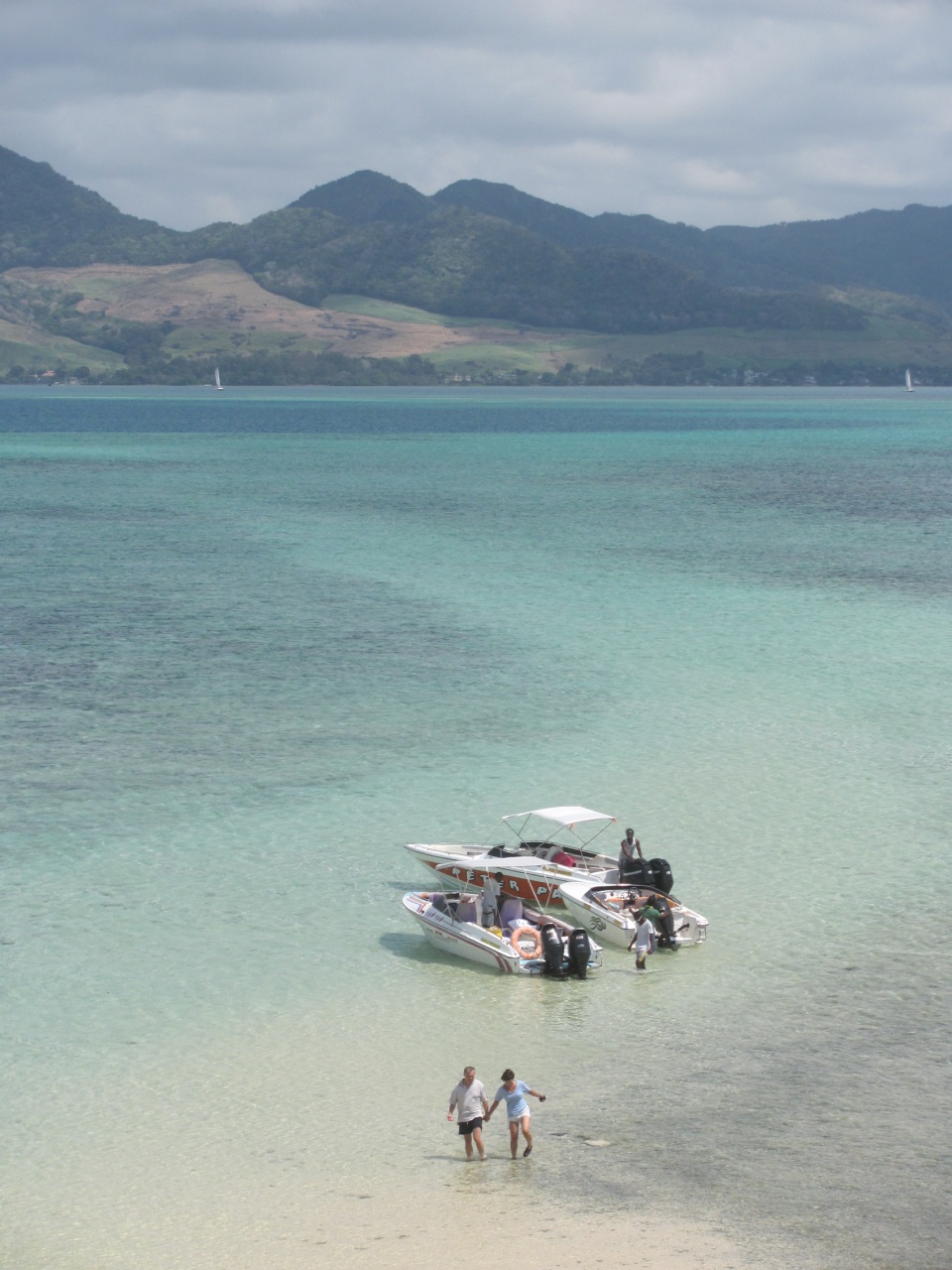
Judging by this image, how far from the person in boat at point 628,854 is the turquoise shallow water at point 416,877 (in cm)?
171

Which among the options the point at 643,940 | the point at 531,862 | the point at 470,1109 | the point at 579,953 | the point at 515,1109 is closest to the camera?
the point at 515,1109

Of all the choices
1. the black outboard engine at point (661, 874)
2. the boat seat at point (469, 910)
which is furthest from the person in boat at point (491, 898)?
the black outboard engine at point (661, 874)

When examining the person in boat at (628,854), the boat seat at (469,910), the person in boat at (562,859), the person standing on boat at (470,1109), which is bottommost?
the person standing on boat at (470,1109)

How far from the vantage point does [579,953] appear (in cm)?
2831

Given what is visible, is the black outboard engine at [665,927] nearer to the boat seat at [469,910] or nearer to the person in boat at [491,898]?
the person in boat at [491,898]

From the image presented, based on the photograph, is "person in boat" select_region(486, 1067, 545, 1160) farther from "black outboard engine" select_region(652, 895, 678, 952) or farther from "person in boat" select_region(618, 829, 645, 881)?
"person in boat" select_region(618, 829, 645, 881)

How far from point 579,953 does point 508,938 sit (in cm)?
181

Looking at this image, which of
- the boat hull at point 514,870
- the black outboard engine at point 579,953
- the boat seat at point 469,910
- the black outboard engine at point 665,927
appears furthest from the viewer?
the boat hull at point 514,870

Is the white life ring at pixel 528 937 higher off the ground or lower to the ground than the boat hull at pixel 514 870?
lower

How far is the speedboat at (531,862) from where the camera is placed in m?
31.4

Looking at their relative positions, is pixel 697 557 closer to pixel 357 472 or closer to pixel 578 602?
pixel 578 602

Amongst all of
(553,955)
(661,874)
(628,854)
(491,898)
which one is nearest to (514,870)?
(491,898)

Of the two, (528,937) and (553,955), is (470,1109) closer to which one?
(553,955)

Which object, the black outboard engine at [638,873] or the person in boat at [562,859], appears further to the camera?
the person in boat at [562,859]
